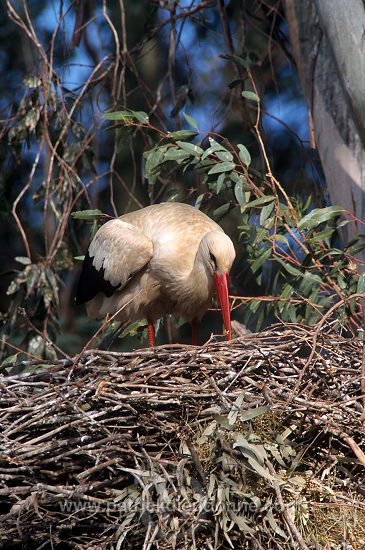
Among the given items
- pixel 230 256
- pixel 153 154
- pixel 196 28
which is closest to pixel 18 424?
pixel 230 256

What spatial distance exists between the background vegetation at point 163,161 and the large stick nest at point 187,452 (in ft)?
0.93

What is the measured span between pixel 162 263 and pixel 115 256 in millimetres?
306

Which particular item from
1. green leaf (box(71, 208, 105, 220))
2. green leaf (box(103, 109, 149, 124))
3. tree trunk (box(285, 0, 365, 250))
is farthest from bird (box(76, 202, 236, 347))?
tree trunk (box(285, 0, 365, 250))

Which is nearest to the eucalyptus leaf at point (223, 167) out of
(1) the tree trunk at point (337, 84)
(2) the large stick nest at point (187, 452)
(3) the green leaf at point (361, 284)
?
(1) the tree trunk at point (337, 84)

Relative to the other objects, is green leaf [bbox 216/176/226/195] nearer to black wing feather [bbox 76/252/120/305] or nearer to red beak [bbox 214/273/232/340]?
red beak [bbox 214/273/232/340]

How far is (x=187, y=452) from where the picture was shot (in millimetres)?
3955

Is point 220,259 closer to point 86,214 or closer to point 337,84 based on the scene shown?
point 86,214

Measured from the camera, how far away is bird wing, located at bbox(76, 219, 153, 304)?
17.8 feet

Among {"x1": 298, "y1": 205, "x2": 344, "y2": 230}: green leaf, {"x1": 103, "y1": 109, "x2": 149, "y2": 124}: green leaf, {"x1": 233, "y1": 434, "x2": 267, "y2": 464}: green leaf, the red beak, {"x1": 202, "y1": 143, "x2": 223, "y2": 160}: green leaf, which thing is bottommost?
{"x1": 233, "y1": 434, "x2": 267, "y2": 464}: green leaf

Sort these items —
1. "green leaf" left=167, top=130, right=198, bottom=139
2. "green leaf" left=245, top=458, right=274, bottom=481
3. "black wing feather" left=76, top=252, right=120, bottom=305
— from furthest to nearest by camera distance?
"black wing feather" left=76, top=252, right=120, bottom=305 → "green leaf" left=167, top=130, right=198, bottom=139 → "green leaf" left=245, top=458, right=274, bottom=481

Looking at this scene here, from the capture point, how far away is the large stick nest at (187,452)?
12.5ft

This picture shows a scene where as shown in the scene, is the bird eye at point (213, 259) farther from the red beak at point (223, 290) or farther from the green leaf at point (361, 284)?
the green leaf at point (361, 284)

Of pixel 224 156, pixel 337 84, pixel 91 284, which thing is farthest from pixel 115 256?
pixel 337 84

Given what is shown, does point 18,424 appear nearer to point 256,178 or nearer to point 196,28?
point 256,178
